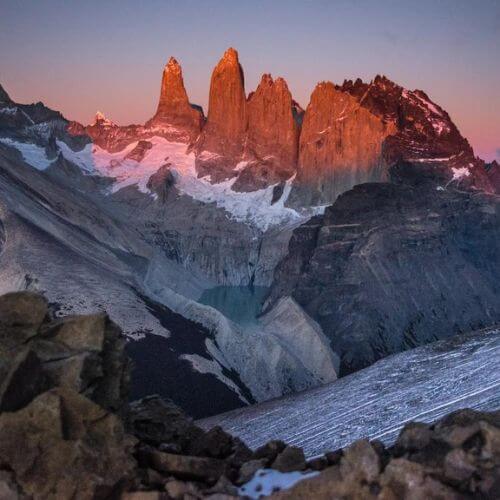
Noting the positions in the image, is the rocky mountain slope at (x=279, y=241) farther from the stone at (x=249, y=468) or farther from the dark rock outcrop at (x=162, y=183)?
the stone at (x=249, y=468)

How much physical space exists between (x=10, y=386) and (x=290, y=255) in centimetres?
12241

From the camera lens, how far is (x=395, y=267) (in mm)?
116688

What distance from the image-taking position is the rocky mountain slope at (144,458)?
12.5 meters

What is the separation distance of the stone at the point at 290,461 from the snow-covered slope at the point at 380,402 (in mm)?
18966

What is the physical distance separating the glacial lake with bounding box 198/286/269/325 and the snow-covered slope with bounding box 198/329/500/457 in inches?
2155

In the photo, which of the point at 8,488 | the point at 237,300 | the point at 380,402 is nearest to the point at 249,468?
the point at 8,488

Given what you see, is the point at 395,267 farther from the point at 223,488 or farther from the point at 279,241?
the point at 223,488

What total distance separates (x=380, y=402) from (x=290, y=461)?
102ft

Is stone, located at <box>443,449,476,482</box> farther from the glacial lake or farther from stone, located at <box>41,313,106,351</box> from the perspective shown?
the glacial lake

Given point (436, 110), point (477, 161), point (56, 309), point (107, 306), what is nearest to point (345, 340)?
point (107, 306)

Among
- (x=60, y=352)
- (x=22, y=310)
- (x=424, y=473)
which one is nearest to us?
(x=424, y=473)

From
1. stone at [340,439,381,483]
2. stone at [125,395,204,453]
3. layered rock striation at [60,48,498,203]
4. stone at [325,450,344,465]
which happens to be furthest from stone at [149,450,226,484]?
layered rock striation at [60,48,498,203]

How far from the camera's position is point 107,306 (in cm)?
6075

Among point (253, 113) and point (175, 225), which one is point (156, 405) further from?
point (253, 113)
